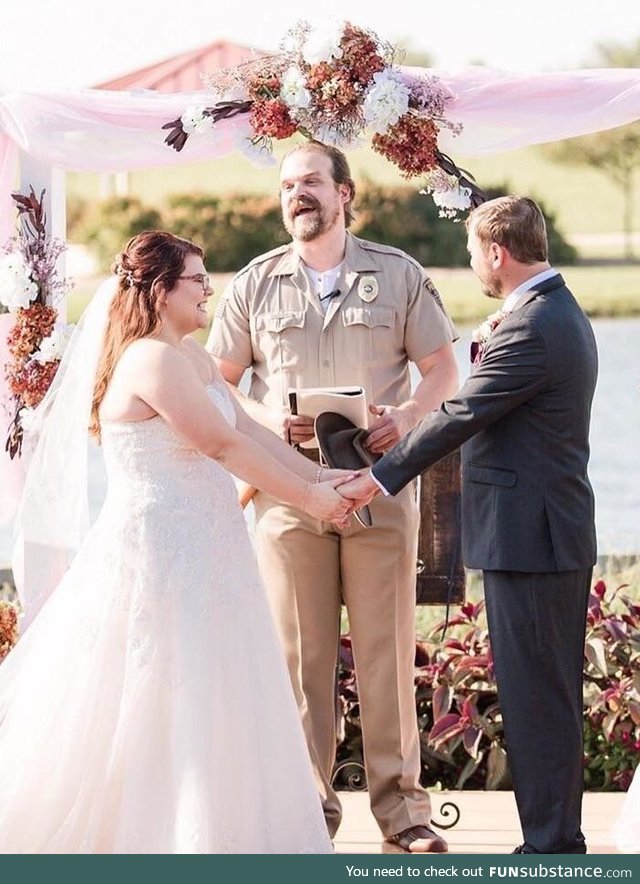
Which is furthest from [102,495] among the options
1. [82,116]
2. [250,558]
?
[250,558]

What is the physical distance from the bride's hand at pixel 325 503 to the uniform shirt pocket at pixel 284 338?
1.64 feet

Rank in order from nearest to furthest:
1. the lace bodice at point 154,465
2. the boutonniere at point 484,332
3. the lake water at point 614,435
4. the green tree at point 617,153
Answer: the lace bodice at point 154,465
the boutonniere at point 484,332
the lake water at point 614,435
the green tree at point 617,153

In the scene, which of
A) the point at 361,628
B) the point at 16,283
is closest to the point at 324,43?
the point at 16,283

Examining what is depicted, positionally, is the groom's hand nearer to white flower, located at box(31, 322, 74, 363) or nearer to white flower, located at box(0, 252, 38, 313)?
white flower, located at box(31, 322, 74, 363)

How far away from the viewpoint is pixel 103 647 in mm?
4129

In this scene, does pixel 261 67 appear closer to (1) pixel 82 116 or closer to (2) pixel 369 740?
(1) pixel 82 116

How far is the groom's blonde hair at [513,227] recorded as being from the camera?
Answer: 429 cm

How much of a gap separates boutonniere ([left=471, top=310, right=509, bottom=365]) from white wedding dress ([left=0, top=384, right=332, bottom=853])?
35.8 inches

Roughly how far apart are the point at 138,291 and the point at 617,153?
473 inches

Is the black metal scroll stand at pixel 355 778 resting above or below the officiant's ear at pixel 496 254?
below

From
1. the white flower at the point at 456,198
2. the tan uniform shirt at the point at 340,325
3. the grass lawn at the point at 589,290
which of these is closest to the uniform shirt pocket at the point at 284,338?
the tan uniform shirt at the point at 340,325

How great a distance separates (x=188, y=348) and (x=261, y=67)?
45.4 inches

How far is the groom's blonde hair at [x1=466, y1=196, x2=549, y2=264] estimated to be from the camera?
429cm

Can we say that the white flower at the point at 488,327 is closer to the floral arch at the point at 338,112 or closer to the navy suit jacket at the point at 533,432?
the navy suit jacket at the point at 533,432
